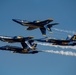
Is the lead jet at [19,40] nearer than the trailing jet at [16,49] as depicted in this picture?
Yes

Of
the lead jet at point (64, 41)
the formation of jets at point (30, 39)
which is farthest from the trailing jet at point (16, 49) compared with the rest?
the lead jet at point (64, 41)

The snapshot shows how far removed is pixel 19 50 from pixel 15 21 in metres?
10.7

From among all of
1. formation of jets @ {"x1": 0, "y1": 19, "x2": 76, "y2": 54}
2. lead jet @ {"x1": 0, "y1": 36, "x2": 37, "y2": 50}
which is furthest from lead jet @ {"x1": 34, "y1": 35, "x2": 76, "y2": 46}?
lead jet @ {"x1": 0, "y1": 36, "x2": 37, "y2": 50}

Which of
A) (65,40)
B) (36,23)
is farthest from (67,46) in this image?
(36,23)

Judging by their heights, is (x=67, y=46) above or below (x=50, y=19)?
below

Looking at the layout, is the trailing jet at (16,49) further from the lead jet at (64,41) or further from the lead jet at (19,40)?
the lead jet at (64,41)

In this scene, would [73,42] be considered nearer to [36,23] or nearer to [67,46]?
[67,46]

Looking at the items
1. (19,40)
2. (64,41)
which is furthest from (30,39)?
(64,41)

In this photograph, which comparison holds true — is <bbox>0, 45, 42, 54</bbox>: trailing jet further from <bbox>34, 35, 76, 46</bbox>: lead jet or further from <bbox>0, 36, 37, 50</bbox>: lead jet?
→ <bbox>34, 35, 76, 46</bbox>: lead jet

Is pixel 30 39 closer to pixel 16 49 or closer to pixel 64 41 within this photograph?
pixel 16 49

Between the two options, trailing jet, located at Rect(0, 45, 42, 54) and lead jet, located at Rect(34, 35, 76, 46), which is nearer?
lead jet, located at Rect(34, 35, 76, 46)

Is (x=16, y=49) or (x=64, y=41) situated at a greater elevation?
(x=64, y=41)

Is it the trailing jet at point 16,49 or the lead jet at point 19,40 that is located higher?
the lead jet at point 19,40

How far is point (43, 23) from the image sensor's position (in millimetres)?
159250
